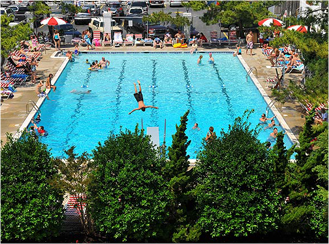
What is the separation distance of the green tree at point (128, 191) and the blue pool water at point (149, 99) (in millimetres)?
7481

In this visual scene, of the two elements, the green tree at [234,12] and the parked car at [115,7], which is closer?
the green tree at [234,12]

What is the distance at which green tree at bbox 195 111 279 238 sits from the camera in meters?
12.7

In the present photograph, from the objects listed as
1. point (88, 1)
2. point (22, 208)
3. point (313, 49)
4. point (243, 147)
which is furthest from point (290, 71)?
point (88, 1)

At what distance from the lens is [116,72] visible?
101 feet

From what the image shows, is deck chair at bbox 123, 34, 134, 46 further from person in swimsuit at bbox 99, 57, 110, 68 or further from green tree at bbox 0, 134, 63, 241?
green tree at bbox 0, 134, 63, 241

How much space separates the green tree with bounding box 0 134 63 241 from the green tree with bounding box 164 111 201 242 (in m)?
2.75

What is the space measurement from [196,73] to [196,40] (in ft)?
21.9

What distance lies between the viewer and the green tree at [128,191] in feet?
40.8

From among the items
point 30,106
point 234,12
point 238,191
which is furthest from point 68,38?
point 238,191

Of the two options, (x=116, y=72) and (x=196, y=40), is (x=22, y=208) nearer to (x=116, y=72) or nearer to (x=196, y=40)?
(x=116, y=72)

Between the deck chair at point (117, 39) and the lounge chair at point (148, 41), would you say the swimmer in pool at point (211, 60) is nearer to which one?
the lounge chair at point (148, 41)

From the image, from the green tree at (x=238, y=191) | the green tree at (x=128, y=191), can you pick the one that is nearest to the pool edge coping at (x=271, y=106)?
the green tree at (x=238, y=191)

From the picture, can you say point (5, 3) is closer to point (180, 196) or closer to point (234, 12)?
point (234, 12)

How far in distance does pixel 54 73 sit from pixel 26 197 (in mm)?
17880
